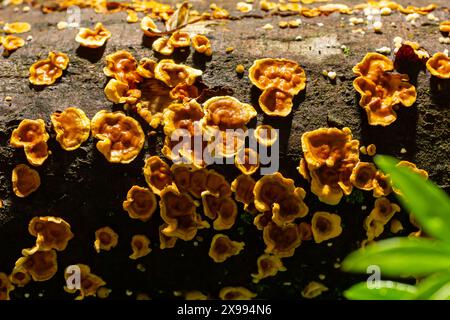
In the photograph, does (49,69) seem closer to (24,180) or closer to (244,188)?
(24,180)

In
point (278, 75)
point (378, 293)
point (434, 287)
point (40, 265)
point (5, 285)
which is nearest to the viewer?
point (434, 287)

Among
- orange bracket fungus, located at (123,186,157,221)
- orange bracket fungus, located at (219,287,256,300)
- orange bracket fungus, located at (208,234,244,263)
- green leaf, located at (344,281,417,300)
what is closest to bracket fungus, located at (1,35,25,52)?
orange bracket fungus, located at (123,186,157,221)

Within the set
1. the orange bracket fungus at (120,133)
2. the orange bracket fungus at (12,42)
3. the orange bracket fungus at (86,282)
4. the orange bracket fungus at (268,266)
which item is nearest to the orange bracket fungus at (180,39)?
the orange bracket fungus at (120,133)

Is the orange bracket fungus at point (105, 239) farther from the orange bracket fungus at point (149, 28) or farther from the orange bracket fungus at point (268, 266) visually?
the orange bracket fungus at point (149, 28)

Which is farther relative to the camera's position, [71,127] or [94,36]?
[94,36]

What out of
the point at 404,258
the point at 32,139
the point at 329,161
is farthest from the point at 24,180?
the point at 404,258

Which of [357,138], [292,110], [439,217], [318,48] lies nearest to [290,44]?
[318,48]
